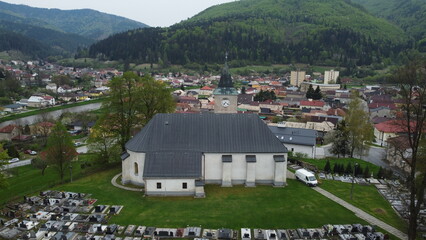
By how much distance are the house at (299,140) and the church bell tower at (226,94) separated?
13224 mm

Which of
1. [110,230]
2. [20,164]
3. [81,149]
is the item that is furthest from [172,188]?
[81,149]

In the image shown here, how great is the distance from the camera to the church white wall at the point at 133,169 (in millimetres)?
37281

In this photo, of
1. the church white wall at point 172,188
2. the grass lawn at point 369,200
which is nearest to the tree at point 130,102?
the church white wall at point 172,188

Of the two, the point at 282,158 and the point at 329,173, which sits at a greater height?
the point at 282,158

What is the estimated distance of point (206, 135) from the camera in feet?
127

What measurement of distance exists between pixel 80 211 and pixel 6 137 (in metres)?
56.3

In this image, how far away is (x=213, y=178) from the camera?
38531 mm

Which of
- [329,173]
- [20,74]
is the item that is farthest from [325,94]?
[20,74]

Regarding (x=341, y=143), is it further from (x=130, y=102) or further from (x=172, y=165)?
(x=130, y=102)

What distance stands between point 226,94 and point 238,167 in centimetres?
1103

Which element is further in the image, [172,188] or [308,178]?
[308,178]

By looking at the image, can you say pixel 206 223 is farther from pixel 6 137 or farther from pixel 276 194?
pixel 6 137

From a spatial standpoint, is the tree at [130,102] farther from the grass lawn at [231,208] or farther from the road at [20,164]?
the road at [20,164]

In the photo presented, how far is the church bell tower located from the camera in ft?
147
